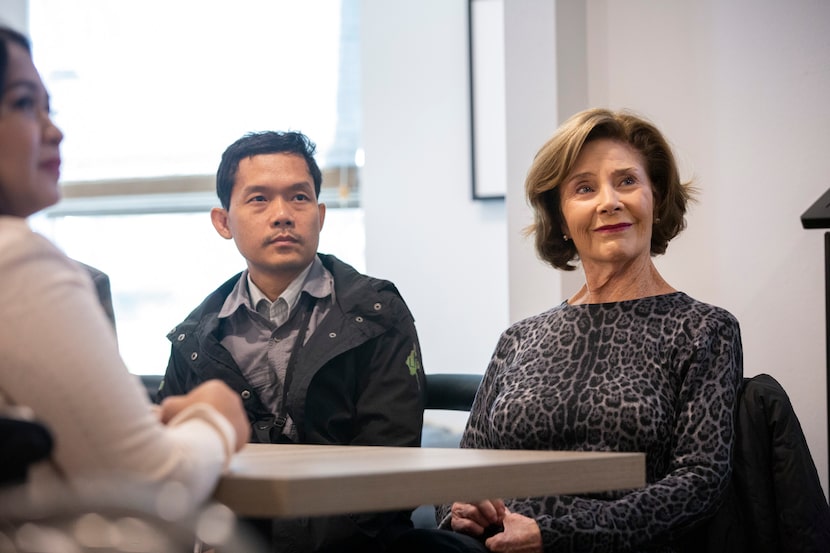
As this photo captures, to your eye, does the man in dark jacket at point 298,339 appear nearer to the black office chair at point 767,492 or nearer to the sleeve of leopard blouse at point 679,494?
the sleeve of leopard blouse at point 679,494

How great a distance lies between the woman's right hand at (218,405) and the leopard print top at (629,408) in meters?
0.81

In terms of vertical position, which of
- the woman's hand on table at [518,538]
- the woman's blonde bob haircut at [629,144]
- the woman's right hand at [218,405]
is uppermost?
the woman's blonde bob haircut at [629,144]

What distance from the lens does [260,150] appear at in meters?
2.41

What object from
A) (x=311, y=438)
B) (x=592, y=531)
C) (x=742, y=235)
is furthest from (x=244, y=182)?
(x=742, y=235)

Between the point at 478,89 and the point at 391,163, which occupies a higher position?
the point at 478,89

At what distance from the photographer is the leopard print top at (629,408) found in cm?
181

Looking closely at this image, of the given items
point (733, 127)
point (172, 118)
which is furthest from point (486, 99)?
point (172, 118)

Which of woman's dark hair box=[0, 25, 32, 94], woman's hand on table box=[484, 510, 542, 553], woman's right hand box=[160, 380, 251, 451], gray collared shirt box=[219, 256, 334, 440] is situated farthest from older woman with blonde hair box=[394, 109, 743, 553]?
woman's dark hair box=[0, 25, 32, 94]

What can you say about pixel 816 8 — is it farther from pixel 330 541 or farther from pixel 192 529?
pixel 192 529

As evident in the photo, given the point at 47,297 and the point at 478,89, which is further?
the point at 478,89

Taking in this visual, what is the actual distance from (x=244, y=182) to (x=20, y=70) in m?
1.25

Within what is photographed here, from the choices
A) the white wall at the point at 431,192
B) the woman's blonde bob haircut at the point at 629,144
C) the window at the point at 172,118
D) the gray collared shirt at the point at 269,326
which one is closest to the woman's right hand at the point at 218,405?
the gray collared shirt at the point at 269,326

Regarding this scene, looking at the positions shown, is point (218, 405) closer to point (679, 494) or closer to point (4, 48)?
point (4, 48)

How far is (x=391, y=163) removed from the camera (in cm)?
417
